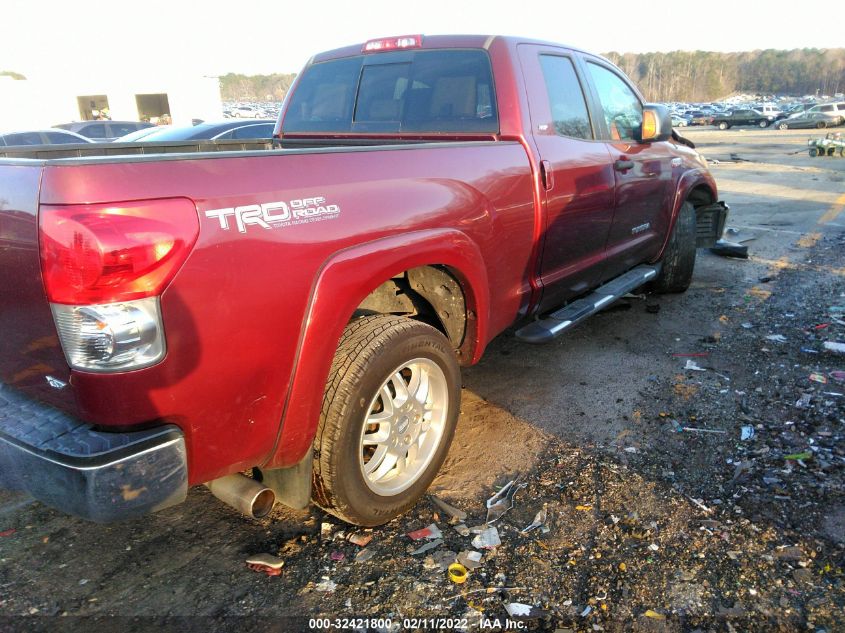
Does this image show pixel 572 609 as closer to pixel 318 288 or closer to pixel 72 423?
pixel 318 288

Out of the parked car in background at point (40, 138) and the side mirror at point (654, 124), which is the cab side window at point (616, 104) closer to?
the side mirror at point (654, 124)

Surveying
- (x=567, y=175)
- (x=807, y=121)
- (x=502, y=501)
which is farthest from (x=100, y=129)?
(x=807, y=121)

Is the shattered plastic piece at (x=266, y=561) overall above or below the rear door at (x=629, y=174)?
below

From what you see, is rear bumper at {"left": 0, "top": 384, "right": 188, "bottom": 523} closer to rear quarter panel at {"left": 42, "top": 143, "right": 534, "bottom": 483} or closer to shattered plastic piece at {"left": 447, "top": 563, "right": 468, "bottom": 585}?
rear quarter panel at {"left": 42, "top": 143, "right": 534, "bottom": 483}

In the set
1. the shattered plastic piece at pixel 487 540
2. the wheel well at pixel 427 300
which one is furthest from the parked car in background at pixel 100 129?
the shattered plastic piece at pixel 487 540

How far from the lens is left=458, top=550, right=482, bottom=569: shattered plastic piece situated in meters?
2.52

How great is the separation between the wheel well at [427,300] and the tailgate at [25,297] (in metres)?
1.26

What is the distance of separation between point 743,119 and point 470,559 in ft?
182

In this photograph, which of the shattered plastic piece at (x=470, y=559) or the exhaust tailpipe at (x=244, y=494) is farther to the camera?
the shattered plastic piece at (x=470, y=559)

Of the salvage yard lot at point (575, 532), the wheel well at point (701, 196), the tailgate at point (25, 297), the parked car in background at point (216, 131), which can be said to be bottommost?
the salvage yard lot at point (575, 532)

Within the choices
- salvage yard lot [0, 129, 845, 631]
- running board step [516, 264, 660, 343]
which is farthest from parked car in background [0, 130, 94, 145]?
salvage yard lot [0, 129, 845, 631]

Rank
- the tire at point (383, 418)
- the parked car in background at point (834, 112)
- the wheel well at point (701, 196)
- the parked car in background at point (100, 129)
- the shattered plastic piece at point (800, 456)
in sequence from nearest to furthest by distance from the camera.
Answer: the tire at point (383, 418) < the shattered plastic piece at point (800, 456) < the wheel well at point (701, 196) < the parked car in background at point (100, 129) < the parked car in background at point (834, 112)

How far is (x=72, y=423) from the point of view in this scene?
1956mm

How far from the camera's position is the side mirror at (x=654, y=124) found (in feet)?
14.9
